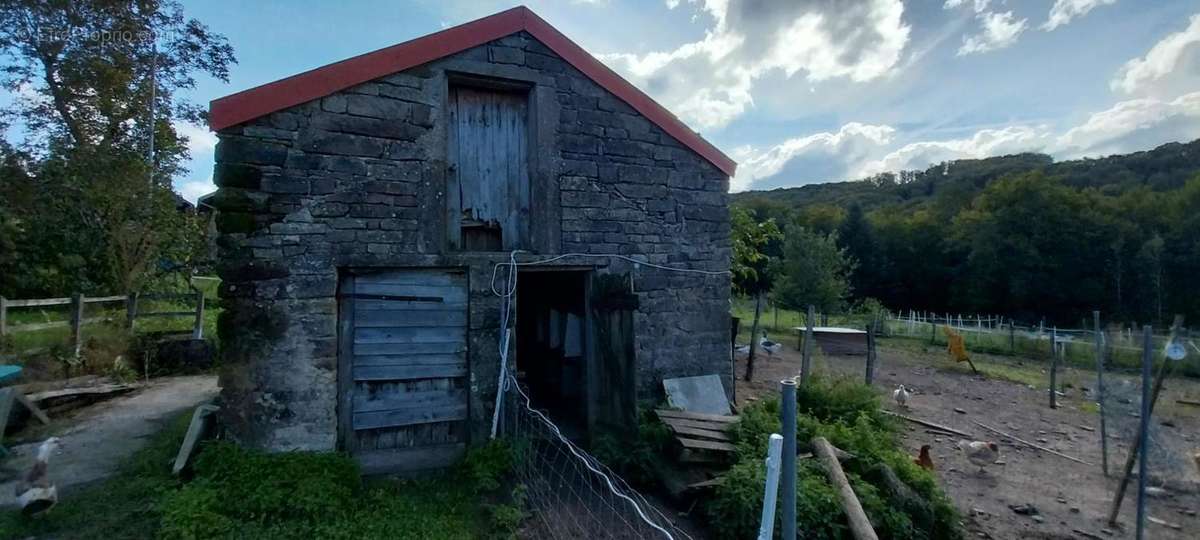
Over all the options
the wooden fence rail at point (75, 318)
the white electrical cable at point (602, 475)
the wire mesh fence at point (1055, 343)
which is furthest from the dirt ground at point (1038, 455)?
the wooden fence rail at point (75, 318)

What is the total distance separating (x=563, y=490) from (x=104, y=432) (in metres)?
6.67

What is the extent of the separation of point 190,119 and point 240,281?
16.5 metres

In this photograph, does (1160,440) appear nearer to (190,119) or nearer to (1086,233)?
(190,119)

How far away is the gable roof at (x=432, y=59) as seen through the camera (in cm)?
546

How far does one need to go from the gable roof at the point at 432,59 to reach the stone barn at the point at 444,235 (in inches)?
0.8

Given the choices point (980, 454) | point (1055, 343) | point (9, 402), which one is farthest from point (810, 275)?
point (9, 402)

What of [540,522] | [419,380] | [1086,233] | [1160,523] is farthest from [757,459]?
[1086,233]

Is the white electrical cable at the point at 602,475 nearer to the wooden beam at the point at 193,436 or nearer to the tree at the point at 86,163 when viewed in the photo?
the wooden beam at the point at 193,436

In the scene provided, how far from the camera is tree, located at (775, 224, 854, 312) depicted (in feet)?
92.2

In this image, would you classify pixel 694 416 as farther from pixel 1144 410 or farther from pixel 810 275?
pixel 810 275

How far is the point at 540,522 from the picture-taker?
544cm

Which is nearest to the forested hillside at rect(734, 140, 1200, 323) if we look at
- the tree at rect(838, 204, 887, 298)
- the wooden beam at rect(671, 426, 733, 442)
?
the tree at rect(838, 204, 887, 298)

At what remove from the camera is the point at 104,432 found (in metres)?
7.66

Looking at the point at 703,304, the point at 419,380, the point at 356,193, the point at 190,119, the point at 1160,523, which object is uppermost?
the point at 190,119
